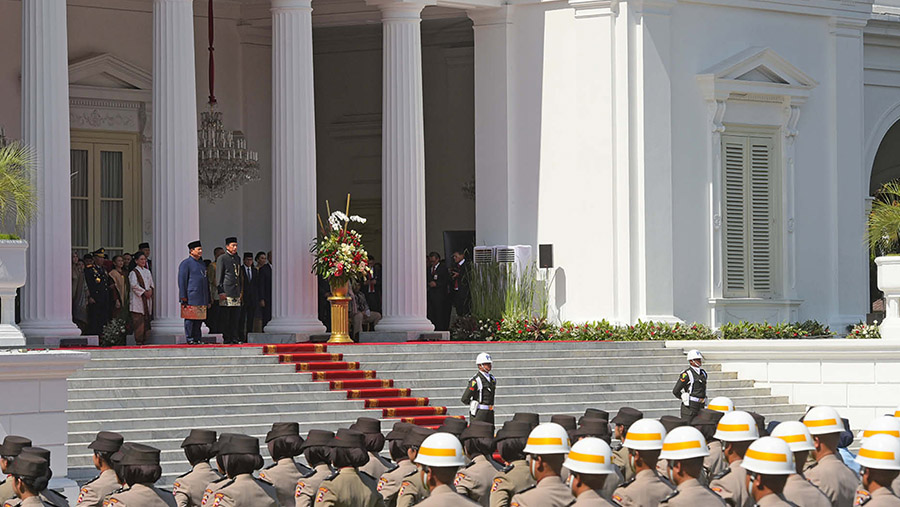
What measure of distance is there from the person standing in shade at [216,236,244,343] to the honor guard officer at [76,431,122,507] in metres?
14.2

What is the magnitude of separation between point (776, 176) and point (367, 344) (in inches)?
423

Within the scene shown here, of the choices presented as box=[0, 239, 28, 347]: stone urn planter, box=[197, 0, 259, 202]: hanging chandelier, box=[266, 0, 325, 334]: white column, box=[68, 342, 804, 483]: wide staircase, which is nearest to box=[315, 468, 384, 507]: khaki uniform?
box=[68, 342, 804, 483]: wide staircase

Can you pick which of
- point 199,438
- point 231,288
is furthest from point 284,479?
point 231,288

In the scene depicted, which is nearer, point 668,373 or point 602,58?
point 668,373

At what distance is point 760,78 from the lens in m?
32.6

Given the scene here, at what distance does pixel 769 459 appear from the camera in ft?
32.5

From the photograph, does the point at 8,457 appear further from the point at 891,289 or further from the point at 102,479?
the point at 891,289

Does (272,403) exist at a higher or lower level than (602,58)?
lower

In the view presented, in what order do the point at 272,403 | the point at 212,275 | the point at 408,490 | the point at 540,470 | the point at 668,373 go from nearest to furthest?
the point at 540,470 → the point at 408,490 → the point at 272,403 → the point at 668,373 → the point at 212,275

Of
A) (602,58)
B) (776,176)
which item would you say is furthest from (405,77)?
(776,176)

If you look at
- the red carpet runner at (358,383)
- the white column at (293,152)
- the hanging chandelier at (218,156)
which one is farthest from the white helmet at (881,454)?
the hanging chandelier at (218,156)

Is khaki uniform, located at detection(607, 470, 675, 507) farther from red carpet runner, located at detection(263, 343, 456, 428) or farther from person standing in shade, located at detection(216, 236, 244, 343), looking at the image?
person standing in shade, located at detection(216, 236, 244, 343)

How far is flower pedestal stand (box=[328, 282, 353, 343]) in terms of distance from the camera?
90.4ft

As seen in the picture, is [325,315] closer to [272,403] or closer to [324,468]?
[272,403]
